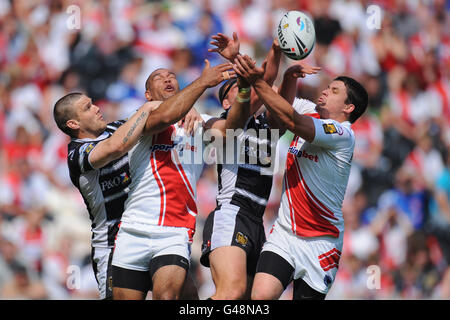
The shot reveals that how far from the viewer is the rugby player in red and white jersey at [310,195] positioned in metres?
6.34

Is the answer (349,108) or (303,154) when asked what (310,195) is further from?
(349,108)

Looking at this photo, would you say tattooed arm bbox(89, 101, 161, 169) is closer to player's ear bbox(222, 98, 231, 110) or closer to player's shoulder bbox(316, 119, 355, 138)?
player's ear bbox(222, 98, 231, 110)

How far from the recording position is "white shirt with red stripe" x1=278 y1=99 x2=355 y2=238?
21.8ft

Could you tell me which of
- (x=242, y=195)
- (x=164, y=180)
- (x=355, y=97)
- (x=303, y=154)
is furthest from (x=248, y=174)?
(x=355, y=97)

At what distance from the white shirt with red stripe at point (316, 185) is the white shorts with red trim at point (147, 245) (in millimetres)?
1090

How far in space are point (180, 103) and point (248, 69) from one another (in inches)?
29.3

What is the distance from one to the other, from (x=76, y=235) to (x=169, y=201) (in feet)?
15.8

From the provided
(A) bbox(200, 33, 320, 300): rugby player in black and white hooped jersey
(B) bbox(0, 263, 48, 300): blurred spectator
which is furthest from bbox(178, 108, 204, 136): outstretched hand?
(B) bbox(0, 263, 48, 300): blurred spectator

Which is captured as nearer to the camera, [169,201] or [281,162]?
[169,201]

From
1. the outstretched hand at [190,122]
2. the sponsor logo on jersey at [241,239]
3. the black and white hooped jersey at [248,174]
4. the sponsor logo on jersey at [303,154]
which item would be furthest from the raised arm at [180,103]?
the sponsor logo on jersey at [241,239]

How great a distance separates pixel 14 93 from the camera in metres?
12.1

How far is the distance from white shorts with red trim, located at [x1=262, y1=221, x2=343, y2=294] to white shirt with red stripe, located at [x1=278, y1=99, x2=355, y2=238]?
0.22ft
